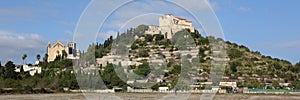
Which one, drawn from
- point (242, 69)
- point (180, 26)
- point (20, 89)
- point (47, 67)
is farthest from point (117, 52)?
point (180, 26)

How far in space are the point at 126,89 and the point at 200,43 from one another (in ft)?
198

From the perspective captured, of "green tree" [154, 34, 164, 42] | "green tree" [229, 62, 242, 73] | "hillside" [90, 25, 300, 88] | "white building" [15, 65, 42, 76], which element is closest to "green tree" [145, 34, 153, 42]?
"hillside" [90, 25, 300, 88]

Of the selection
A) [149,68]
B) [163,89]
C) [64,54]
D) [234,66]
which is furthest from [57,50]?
[163,89]

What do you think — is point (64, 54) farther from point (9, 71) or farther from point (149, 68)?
point (149, 68)

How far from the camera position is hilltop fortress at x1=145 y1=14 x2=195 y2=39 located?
147375 mm

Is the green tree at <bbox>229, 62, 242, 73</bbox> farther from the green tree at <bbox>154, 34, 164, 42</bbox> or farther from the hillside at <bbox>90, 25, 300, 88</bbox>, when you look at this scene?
the green tree at <bbox>154, 34, 164, 42</bbox>

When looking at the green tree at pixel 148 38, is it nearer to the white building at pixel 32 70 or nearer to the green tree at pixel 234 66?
the white building at pixel 32 70

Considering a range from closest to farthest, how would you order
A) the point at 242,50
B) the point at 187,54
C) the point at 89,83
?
1. the point at 89,83
2. the point at 187,54
3. the point at 242,50

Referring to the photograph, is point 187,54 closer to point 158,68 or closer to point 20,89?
point 158,68

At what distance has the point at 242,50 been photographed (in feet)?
487

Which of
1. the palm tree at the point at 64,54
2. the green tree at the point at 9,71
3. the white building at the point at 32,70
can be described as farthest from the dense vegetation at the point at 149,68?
the white building at the point at 32,70

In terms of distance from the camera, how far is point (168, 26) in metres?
149

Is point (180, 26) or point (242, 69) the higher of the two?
point (180, 26)

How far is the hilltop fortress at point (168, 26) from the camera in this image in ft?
484
